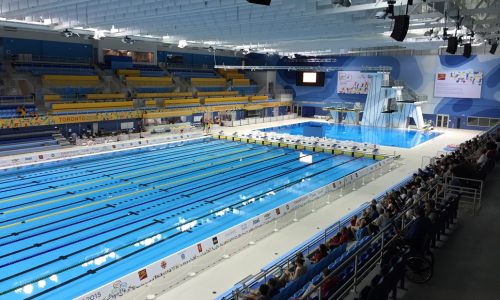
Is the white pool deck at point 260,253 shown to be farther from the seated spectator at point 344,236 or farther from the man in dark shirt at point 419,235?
the man in dark shirt at point 419,235

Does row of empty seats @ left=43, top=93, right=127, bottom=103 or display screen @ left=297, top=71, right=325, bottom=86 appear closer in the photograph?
row of empty seats @ left=43, top=93, right=127, bottom=103

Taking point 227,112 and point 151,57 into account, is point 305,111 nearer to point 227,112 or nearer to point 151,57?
point 227,112

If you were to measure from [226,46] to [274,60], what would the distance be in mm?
12315

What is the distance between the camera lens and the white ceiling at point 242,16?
11.9m

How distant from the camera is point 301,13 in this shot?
13.6m

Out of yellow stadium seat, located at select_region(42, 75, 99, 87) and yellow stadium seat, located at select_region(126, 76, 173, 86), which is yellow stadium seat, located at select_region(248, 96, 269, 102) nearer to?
yellow stadium seat, located at select_region(126, 76, 173, 86)

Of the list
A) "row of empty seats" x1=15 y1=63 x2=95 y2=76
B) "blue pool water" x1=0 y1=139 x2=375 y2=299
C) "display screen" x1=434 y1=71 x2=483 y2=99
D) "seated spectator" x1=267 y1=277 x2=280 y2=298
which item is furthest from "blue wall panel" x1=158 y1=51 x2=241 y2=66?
"seated spectator" x1=267 y1=277 x2=280 y2=298

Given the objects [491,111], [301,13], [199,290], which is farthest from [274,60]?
[199,290]

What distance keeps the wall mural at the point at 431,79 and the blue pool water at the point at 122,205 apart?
15.5 meters

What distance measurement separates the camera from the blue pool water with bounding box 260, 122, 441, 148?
961 inches

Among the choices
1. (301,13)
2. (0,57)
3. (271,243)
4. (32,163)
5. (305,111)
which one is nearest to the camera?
(271,243)

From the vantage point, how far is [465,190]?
940 cm

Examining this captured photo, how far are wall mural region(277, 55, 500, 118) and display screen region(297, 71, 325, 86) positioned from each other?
0.45 m

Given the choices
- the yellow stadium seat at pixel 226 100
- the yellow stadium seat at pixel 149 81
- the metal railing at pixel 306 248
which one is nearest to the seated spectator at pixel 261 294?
the metal railing at pixel 306 248
